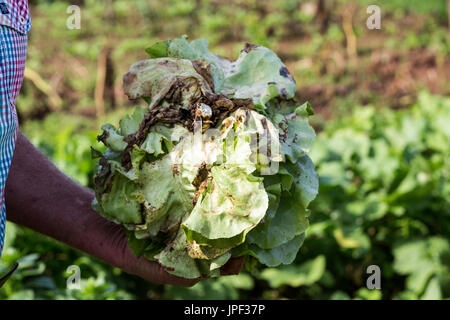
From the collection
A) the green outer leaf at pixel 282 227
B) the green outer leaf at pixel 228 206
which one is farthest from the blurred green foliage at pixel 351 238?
the green outer leaf at pixel 228 206

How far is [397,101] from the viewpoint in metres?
8.11

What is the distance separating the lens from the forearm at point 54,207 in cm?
212

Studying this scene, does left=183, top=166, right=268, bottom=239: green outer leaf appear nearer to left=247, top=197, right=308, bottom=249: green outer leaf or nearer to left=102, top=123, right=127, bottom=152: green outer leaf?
left=247, top=197, right=308, bottom=249: green outer leaf

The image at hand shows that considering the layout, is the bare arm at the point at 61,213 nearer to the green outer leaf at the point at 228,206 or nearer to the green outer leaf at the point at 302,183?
the green outer leaf at the point at 228,206

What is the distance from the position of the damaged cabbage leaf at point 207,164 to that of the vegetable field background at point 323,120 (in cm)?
94

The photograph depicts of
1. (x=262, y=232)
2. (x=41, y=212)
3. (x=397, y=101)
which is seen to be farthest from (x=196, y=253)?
(x=397, y=101)

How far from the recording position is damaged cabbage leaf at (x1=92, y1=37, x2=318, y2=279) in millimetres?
1800

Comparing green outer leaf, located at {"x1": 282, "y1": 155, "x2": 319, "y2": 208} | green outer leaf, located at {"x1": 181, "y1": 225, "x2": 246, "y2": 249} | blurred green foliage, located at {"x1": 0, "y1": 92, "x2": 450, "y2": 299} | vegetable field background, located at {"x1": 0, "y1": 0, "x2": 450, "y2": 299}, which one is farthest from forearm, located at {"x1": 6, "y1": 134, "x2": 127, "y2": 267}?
blurred green foliage, located at {"x1": 0, "y1": 92, "x2": 450, "y2": 299}

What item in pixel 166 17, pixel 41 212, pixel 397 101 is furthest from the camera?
pixel 166 17

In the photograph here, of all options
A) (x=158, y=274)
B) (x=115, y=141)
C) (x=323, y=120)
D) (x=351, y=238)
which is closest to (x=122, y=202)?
(x=115, y=141)

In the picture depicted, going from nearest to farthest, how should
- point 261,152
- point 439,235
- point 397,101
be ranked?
point 261,152 → point 439,235 → point 397,101

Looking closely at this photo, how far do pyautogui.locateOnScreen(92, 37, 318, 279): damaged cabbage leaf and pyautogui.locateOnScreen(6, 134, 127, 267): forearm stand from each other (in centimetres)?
13
